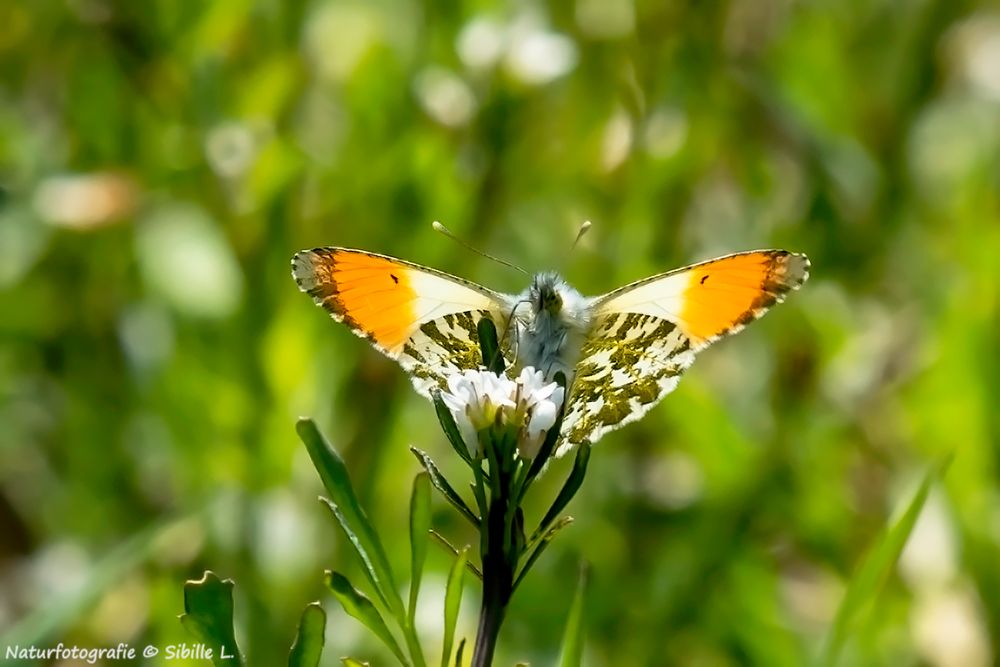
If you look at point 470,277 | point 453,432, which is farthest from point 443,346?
point 470,277

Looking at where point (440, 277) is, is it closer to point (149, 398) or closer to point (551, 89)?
point (149, 398)

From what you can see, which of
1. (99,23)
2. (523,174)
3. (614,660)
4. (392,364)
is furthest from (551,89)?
(614,660)

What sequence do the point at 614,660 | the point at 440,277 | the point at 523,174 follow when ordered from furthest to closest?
the point at 523,174, the point at 614,660, the point at 440,277

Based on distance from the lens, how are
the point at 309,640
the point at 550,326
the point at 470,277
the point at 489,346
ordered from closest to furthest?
1. the point at 309,640
2. the point at 489,346
3. the point at 550,326
4. the point at 470,277

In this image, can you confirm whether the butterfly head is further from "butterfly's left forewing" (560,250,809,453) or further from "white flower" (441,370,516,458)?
"white flower" (441,370,516,458)

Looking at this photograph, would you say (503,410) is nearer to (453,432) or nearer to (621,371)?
(453,432)

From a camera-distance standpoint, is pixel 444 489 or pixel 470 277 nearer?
pixel 444 489

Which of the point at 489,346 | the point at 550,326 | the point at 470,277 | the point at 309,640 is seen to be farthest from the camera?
the point at 470,277

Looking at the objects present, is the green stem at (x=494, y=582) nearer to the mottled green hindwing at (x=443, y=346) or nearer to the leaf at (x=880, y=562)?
the mottled green hindwing at (x=443, y=346)
